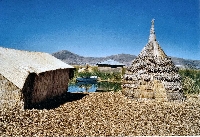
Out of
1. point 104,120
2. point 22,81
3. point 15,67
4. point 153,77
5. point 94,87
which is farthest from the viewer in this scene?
point 94,87

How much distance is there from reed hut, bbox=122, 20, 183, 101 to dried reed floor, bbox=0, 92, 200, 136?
174 centimetres

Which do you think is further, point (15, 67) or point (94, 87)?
point (94, 87)

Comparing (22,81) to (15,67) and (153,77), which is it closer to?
(15,67)

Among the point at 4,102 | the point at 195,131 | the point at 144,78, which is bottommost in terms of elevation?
the point at 195,131

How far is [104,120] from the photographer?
12.6 metres

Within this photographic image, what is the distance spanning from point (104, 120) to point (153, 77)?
7.31 meters

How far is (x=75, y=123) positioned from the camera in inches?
468

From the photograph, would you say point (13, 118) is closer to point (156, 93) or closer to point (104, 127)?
point (104, 127)

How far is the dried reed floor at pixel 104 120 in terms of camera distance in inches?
420

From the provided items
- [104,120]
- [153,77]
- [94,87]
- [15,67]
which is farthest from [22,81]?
[94,87]

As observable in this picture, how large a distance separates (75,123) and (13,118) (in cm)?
278

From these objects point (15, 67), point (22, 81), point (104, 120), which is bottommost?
point (104, 120)

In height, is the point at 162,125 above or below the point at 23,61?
below

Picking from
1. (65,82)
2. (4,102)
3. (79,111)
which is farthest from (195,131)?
(65,82)
